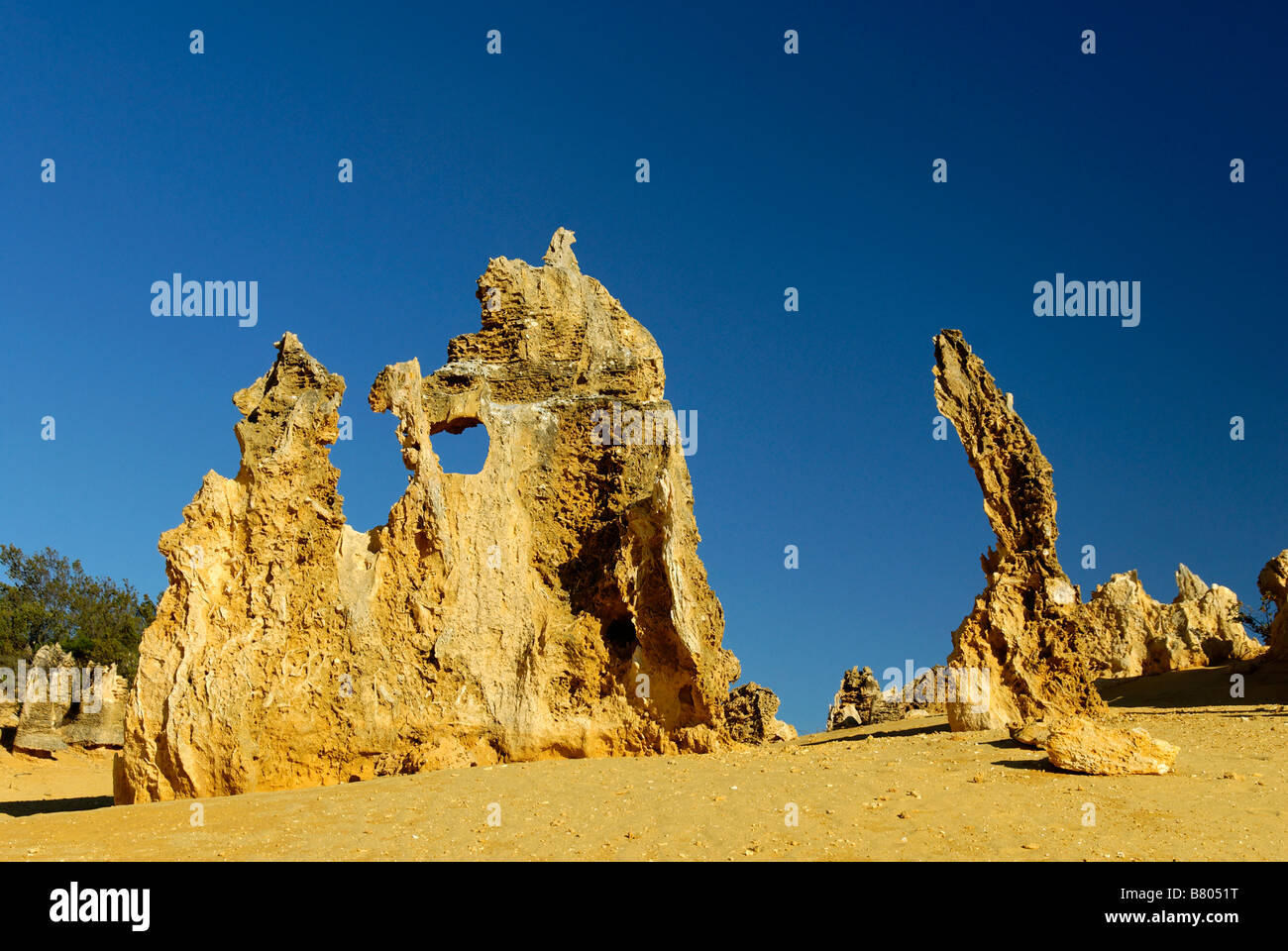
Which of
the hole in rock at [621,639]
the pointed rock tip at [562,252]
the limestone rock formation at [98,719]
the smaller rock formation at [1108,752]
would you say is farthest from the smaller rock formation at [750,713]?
the limestone rock formation at [98,719]

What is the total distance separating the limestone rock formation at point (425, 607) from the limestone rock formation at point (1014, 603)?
3250 mm

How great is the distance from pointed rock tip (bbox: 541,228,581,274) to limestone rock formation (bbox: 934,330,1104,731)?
5881 millimetres

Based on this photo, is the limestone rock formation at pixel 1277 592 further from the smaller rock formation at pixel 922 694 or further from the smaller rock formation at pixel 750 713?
the smaller rock formation at pixel 750 713

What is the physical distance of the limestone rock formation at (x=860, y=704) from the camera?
2206 centimetres

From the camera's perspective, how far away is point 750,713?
13148 mm

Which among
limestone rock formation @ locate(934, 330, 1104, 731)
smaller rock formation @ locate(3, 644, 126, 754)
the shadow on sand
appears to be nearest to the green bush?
smaller rock formation @ locate(3, 644, 126, 754)

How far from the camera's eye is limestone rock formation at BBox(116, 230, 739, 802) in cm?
1241

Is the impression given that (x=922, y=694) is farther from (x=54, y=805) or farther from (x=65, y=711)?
(x=65, y=711)

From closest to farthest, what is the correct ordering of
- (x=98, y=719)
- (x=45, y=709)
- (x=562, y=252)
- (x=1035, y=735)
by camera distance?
(x=1035, y=735) → (x=562, y=252) → (x=45, y=709) → (x=98, y=719)

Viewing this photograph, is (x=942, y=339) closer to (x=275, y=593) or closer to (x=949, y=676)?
(x=949, y=676)

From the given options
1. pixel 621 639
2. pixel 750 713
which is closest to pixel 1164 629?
pixel 750 713

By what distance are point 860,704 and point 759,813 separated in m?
15.4
